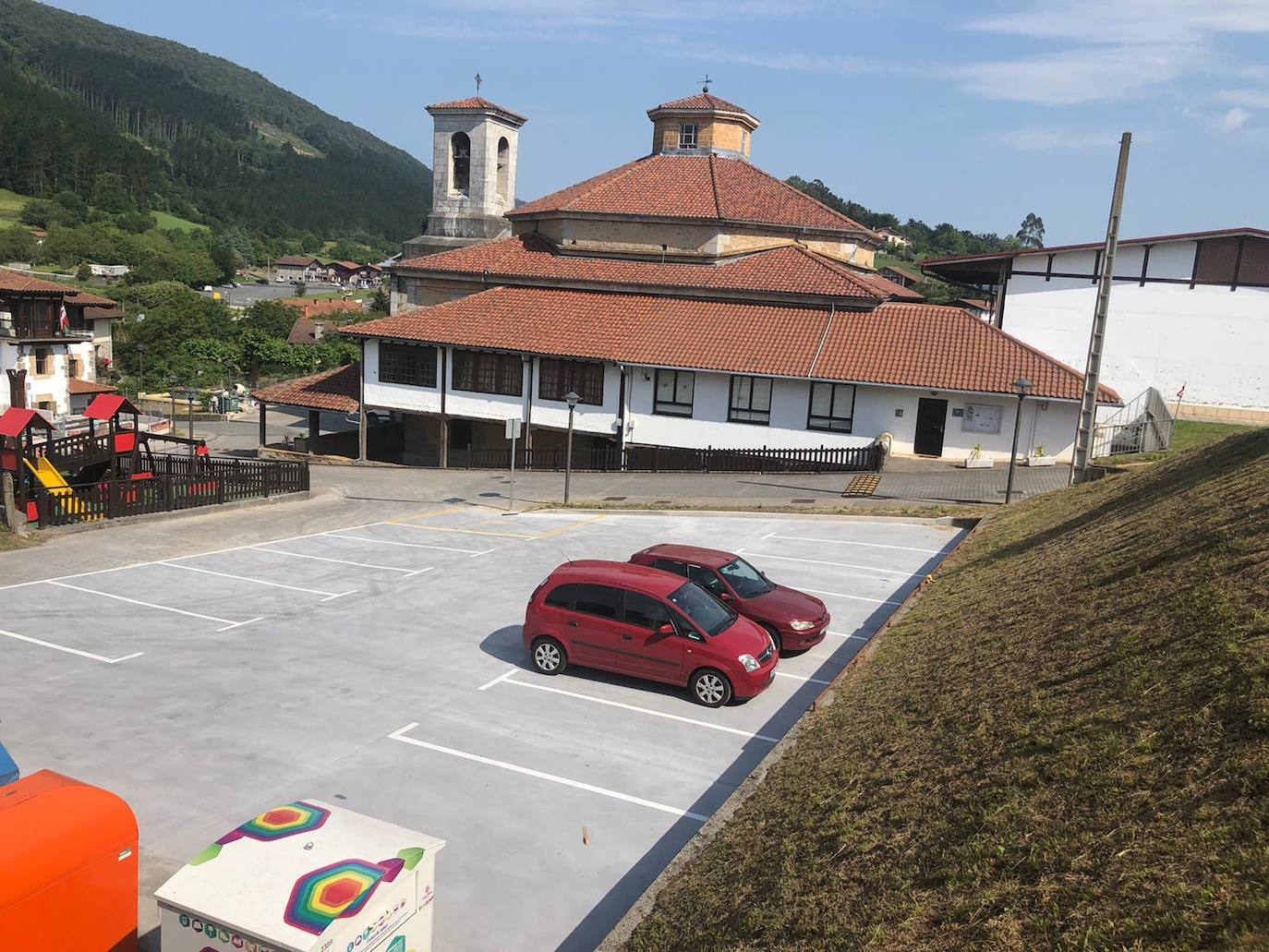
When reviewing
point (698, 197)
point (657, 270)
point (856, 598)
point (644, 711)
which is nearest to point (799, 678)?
point (644, 711)

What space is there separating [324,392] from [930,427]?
24993 mm

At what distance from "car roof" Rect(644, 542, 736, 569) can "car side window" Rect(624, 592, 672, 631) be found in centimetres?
234

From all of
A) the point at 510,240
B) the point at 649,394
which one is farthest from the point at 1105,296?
the point at 510,240

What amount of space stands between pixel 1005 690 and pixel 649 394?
87.5 ft

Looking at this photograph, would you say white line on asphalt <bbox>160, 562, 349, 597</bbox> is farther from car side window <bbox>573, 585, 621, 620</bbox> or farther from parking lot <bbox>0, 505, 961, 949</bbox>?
car side window <bbox>573, 585, 621, 620</bbox>

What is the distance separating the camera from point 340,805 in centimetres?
912

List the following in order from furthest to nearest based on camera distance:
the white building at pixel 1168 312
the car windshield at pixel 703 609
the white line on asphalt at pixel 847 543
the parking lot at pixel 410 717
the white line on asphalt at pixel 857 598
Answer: the white building at pixel 1168 312 < the white line on asphalt at pixel 847 543 < the white line on asphalt at pixel 857 598 < the car windshield at pixel 703 609 < the parking lot at pixel 410 717

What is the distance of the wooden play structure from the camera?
21594 millimetres

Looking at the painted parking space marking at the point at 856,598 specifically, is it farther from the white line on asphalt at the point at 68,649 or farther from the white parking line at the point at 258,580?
the white line on asphalt at the point at 68,649

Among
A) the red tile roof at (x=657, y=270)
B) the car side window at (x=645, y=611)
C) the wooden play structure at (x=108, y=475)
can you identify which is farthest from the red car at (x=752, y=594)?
the red tile roof at (x=657, y=270)

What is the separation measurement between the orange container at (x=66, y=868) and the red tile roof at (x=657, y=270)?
105ft

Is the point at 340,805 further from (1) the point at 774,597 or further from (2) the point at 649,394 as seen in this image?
(2) the point at 649,394

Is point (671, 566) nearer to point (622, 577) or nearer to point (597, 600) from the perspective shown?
point (622, 577)

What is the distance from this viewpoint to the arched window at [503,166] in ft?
151
